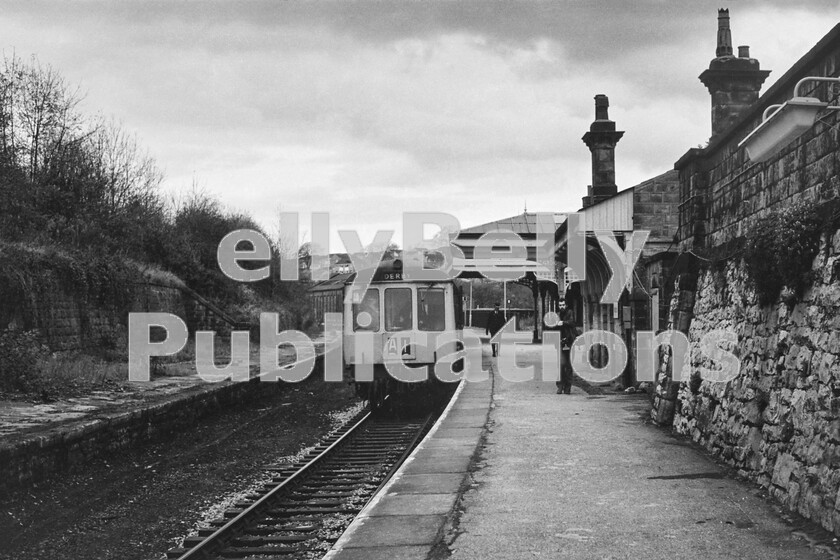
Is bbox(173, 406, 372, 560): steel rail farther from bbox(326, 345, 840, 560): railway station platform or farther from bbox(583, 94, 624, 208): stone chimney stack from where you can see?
bbox(583, 94, 624, 208): stone chimney stack

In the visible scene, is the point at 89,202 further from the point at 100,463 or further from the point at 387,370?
the point at 100,463

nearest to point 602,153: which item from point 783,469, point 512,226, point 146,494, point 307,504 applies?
point 512,226

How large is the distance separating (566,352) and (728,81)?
198 inches

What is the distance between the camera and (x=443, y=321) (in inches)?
602

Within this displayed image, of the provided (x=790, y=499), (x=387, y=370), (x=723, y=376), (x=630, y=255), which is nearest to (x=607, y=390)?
(x=630, y=255)

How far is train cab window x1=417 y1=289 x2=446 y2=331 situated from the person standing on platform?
6.89 ft

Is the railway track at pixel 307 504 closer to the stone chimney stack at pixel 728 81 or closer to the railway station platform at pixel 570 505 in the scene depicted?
the railway station platform at pixel 570 505

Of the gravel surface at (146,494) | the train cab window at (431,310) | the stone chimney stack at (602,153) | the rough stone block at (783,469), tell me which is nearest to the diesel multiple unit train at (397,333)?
the train cab window at (431,310)

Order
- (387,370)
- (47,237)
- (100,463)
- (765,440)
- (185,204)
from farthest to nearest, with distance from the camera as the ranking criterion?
(185,204) → (47,237) → (387,370) → (100,463) → (765,440)

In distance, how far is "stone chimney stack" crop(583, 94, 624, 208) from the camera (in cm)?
1973

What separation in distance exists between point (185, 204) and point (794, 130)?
3395 cm

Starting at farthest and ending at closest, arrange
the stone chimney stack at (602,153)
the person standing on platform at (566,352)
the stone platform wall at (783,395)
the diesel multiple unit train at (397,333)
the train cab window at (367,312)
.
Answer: the stone chimney stack at (602,153) → the train cab window at (367,312) → the diesel multiple unit train at (397,333) → the person standing on platform at (566,352) → the stone platform wall at (783,395)

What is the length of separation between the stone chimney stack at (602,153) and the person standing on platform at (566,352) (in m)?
5.52

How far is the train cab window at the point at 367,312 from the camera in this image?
15.1 m
